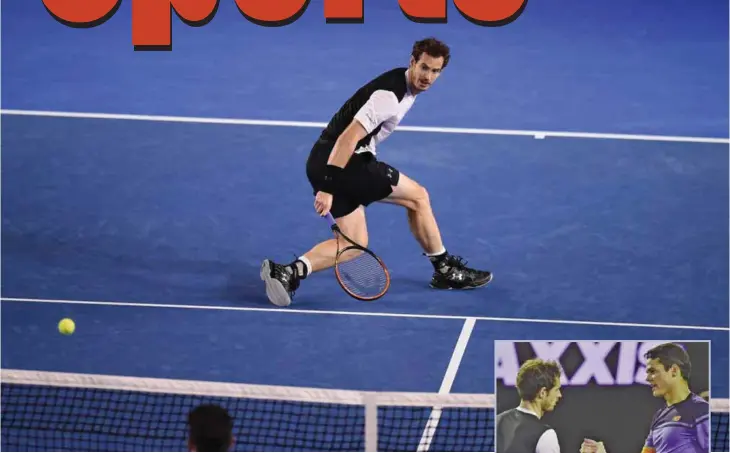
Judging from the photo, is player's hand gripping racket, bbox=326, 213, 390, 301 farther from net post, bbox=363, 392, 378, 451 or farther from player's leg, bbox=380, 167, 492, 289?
net post, bbox=363, 392, 378, 451

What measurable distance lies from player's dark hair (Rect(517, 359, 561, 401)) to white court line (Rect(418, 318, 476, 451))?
153 cm

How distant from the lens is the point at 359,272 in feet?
31.3

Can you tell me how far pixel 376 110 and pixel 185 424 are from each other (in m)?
2.40

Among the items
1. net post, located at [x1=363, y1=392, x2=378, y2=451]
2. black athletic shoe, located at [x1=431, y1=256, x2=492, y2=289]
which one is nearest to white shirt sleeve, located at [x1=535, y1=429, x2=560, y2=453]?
net post, located at [x1=363, y1=392, x2=378, y2=451]

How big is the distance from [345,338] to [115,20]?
4.45m

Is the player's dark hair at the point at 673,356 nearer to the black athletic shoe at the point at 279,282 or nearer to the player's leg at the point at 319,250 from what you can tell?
the player's leg at the point at 319,250

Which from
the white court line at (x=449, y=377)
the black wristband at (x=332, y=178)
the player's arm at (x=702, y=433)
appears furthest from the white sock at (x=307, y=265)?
the player's arm at (x=702, y=433)

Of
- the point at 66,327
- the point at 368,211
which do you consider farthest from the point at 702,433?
the point at 368,211

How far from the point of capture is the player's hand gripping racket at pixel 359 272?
9.52 meters

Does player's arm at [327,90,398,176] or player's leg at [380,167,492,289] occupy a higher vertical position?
player's arm at [327,90,398,176]

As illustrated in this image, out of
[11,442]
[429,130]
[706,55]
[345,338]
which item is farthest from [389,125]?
[706,55]

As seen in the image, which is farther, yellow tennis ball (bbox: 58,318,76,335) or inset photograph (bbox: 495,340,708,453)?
yellow tennis ball (bbox: 58,318,76,335)

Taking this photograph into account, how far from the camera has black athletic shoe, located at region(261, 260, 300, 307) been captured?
953 centimetres

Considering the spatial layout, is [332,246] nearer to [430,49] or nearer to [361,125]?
[361,125]
